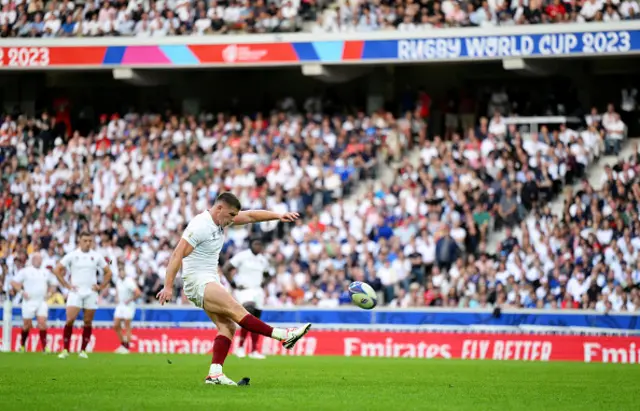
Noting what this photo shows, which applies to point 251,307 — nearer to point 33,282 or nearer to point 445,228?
point 33,282

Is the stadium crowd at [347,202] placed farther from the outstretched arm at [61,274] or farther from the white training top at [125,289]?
the outstretched arm at [61,274]

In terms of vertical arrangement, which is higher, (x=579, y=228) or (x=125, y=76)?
(x=125, y=76)

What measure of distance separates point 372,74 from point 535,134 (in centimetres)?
657

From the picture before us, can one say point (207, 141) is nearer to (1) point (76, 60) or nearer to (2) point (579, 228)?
(1) point (76, 60)

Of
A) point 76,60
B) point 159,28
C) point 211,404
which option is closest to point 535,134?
point 159,28

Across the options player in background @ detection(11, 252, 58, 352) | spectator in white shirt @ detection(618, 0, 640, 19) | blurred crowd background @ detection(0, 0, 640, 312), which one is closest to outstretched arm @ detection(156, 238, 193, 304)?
player in background @ detection(11, 252, 58, 352)

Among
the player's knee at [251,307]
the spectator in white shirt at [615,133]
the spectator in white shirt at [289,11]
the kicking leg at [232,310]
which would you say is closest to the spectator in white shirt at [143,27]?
the spectator in white shirt at [289,11]

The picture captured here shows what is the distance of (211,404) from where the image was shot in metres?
11.4

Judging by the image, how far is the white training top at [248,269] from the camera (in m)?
23.5

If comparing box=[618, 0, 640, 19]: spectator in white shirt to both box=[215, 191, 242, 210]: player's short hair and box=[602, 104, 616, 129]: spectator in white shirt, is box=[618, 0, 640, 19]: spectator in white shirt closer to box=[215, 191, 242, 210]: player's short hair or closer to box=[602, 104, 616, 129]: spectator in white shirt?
box=[602, 104, 616, 129]: spectator in white shirt

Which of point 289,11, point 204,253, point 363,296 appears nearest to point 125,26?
point 289,11

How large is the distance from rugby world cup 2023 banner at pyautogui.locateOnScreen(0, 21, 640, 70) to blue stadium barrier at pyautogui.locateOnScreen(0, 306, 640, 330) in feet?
25.5

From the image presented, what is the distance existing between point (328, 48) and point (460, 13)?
138 inches

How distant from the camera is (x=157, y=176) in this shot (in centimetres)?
3325
